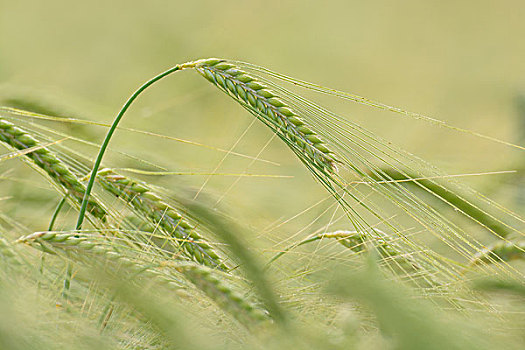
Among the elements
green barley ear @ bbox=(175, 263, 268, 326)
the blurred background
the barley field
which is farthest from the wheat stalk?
the blurred background

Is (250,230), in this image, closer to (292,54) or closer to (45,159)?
(45,159)

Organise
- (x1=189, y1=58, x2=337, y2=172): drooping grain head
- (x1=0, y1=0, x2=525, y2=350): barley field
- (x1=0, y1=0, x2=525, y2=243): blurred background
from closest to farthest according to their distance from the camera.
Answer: (x1=0, y1=0, x2=525, y2=350): barley field → (x1=189, y1=58, x2=337, y2=172): drooping grain head → (x1=0, y1=0, x2=525, y2=243): blurred background

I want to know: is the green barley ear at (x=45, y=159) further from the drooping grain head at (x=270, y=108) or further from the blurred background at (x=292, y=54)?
the blurred background at (x=292, y=54)

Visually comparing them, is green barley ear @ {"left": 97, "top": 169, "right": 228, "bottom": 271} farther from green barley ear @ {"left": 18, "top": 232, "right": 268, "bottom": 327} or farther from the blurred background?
the blurred background

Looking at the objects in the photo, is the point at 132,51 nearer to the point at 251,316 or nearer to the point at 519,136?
the point at 519,136

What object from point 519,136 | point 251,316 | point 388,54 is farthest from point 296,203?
point 388,54

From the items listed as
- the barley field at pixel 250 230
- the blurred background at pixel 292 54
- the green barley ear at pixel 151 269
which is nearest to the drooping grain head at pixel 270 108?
the barley field at pixel 250 230
